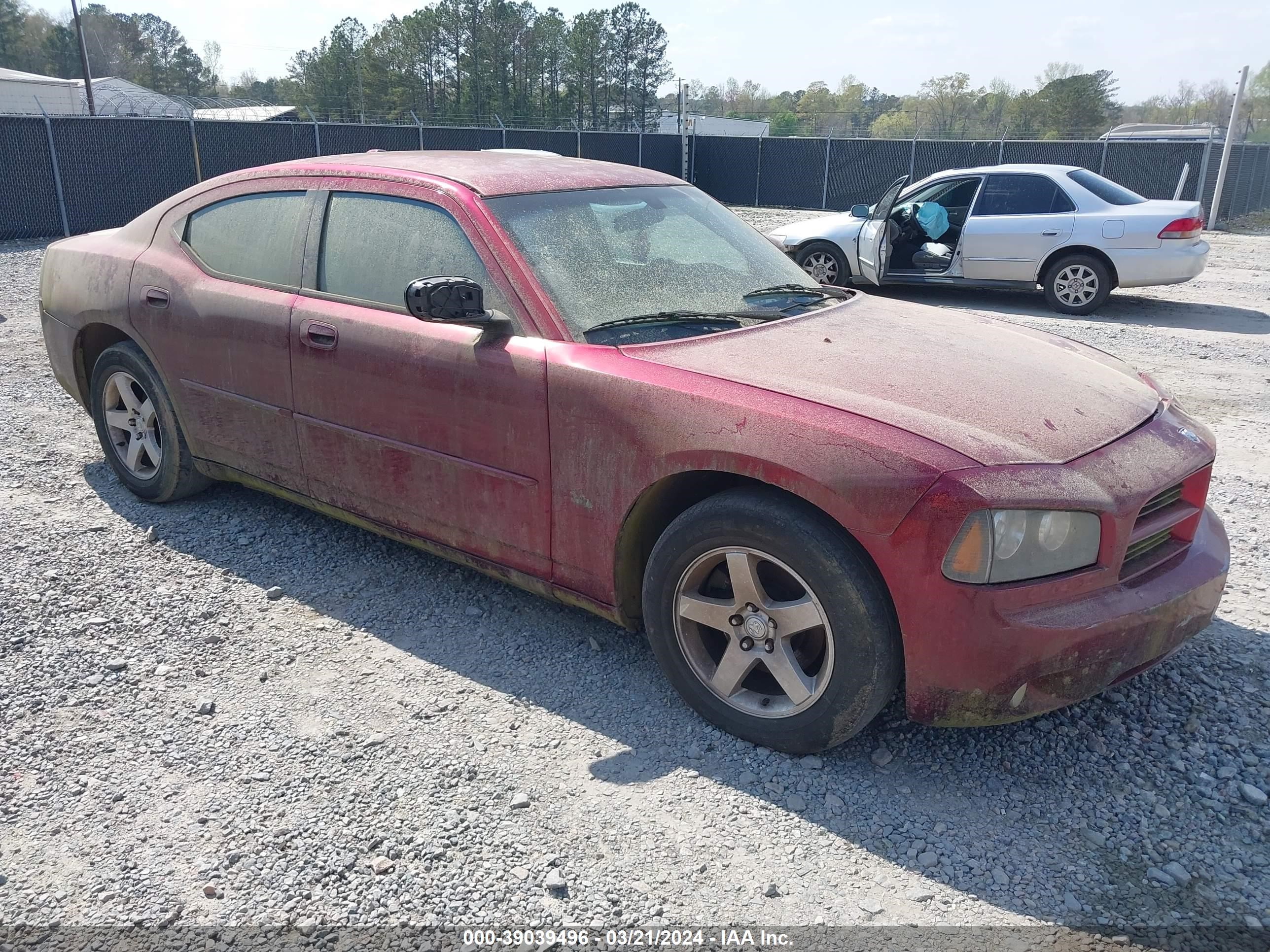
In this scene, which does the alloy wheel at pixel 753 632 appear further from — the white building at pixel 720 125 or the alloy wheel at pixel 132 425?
the white building at pixel 720 125

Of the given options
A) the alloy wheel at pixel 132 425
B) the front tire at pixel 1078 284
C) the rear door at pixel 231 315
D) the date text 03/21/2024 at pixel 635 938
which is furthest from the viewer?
the front tire at pixel 1078 284

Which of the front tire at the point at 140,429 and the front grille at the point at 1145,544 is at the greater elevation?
the front grille at the point at 1145,544

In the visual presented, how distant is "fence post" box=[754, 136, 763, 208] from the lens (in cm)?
2544

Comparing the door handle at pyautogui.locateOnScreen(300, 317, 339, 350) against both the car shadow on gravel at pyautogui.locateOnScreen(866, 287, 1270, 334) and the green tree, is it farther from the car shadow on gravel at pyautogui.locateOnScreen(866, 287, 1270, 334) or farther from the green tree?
the green tree

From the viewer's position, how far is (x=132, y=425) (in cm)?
478

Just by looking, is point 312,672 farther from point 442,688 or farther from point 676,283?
point 676,283

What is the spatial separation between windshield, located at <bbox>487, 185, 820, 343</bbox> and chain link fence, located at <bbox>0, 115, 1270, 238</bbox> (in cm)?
1520

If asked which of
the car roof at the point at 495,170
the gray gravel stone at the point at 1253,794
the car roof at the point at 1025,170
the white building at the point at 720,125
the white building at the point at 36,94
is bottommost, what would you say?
the gray gravel stone at the point at 1253,794

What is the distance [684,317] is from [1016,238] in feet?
27.9

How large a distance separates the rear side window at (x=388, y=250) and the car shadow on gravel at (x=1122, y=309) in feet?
23.8

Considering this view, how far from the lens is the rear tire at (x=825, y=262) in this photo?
11336 millimetres

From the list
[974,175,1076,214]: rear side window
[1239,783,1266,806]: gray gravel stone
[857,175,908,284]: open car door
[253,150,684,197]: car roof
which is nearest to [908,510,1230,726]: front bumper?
[1239,783,1266,806]: gray gravel stone

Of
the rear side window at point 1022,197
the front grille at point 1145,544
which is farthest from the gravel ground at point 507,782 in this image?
the rear side window at point 1022,197

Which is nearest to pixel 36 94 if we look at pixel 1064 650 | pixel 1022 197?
pixel 1022 197
